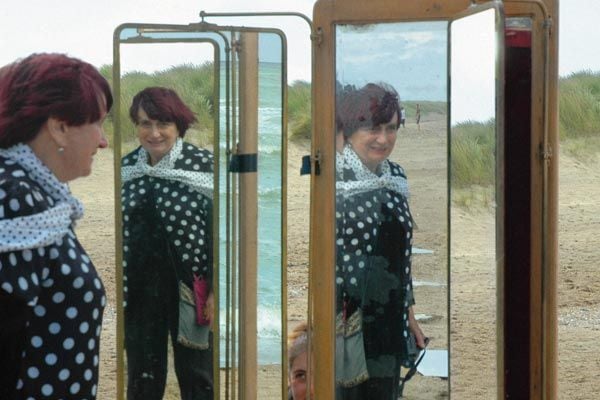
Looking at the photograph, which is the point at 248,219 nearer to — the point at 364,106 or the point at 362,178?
the point at 362,178

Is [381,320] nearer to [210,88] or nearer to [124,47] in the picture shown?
[210,88]

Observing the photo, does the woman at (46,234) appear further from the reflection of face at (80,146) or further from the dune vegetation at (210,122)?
the dune vegetation at (210,122)

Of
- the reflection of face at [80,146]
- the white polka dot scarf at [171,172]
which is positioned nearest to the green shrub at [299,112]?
the white polka dot scarf at [171,172]

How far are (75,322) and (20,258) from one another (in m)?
0.18

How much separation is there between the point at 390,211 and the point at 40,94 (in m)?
1.31

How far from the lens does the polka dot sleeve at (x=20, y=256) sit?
2537 mm

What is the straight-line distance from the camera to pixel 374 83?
3.68 meters

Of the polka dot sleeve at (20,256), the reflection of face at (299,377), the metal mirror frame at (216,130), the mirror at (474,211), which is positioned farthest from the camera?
the reflection of face at (299,377)

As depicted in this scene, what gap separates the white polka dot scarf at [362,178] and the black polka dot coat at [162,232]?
0.43 metres

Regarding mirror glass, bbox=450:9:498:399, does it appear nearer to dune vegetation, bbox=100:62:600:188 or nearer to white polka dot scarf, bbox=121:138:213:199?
dune vegetation, bbox=100:62:600:188

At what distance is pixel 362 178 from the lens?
12.1ft

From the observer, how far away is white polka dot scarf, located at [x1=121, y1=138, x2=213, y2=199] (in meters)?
3.88

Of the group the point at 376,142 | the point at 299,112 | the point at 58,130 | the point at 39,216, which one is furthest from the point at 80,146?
the point at 299,112

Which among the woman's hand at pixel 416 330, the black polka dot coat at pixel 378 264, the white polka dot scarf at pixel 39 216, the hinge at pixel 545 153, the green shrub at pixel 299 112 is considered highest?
the green shrub at pixel 299 112
